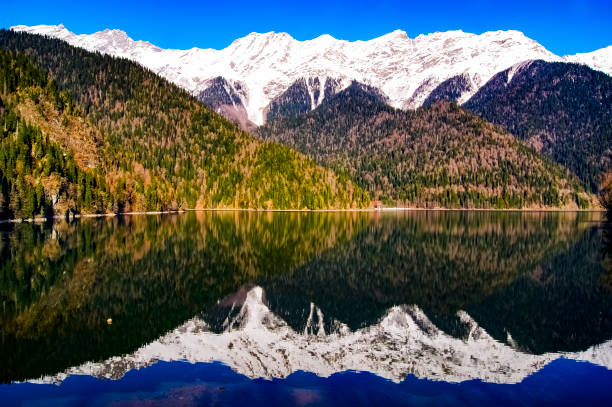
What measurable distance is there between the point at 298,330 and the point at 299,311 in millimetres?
4725

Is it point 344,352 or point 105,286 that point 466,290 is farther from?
point 105,286

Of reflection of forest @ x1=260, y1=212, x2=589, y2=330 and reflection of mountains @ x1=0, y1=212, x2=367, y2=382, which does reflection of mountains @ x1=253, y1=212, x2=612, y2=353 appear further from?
reflection of mountains @ x1=0, y1=212, x2=367, y2=382

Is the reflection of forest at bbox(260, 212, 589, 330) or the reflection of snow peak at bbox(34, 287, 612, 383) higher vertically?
the reflection of forest at bbox(260, 212, 589, 330)

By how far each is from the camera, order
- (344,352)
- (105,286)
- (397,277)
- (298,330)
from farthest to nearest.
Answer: (397,277) < (105,286) < (298,330) < (344,352)

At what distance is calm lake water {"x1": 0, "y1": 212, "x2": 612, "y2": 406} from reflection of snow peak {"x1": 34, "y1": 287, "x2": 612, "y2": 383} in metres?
0.12

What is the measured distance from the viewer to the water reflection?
2836 cm

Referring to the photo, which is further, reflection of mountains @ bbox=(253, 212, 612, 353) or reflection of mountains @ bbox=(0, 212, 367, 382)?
reflection of mountains @ bbox=(253, 212, 612, 353)

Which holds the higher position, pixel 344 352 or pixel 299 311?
pixel 299 311

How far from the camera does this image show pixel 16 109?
163 m

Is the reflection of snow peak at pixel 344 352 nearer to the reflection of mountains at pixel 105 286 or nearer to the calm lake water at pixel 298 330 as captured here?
the calm lake water at pixel 298 330

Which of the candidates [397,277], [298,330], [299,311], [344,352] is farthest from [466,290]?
[344,352]

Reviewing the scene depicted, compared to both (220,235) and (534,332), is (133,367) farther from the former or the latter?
(220,235)

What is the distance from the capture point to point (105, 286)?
4353 centimetres

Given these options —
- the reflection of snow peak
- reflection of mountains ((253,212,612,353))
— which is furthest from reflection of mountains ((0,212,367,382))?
reflection of mountains ((253,212,612,353))
